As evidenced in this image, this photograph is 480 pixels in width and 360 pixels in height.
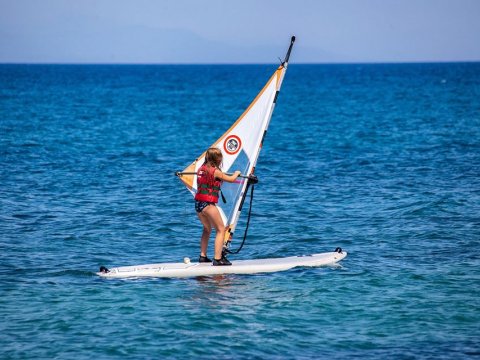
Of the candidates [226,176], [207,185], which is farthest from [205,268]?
[226,176]

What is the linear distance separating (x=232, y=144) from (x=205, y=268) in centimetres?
268

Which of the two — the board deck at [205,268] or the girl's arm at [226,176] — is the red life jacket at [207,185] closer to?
the girl's arm at [226,176]

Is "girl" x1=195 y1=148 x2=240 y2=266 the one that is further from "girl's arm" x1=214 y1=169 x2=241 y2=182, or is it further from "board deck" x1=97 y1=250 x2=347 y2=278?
"board deck" x1=97 y1=250 x2=347 y2=278

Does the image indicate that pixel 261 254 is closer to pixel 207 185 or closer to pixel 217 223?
pixel 217 223

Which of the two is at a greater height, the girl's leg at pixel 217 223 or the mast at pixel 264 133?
the mast at pixel 264 133

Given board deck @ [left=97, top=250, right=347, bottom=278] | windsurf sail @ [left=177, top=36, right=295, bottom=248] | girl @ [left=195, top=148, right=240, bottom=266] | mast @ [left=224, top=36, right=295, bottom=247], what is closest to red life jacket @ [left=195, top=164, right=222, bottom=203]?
girl @ [left=195, top=148, right=240, bottom=266]

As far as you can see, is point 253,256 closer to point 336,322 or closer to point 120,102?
point 336,322

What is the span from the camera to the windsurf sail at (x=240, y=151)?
1625 cm

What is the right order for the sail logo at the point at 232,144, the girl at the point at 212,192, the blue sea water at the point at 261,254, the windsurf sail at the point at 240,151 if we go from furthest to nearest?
the sail logo at the point at 232,144
the windsurf sail at the point at 240,151
the girl at the point at 212,192
the blue sea water at the point at 261,254

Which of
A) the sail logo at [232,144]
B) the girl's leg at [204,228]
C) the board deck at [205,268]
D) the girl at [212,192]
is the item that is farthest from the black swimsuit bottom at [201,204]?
the sail logo at [232,144]

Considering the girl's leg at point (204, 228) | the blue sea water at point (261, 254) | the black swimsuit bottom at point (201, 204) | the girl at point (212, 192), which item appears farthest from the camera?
the girl's leg at point (204, 228)

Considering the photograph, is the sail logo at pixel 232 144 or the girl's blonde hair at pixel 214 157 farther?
the sail logo at pixel 232 144

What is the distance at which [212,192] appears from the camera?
15.7 m

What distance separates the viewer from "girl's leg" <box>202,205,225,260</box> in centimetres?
1574
